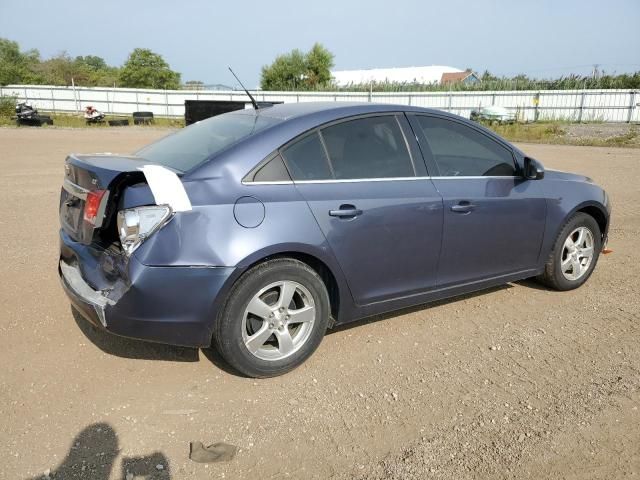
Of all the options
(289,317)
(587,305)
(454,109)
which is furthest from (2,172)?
(454,109)

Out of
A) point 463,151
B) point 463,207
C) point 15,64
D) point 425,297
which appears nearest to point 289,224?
point 425,297

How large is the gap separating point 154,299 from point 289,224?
2.85ft

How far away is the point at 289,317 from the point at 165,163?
1261mm

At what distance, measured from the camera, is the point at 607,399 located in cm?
315

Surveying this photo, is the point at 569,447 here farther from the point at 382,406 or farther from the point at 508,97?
the point at 508,97

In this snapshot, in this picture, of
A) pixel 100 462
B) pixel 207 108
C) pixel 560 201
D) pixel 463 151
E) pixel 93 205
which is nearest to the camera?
pixel 100 462

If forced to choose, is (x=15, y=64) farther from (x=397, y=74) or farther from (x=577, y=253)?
(x=577, y=253)

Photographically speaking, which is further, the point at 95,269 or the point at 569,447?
the point at 95,269

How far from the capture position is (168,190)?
9.62 feet

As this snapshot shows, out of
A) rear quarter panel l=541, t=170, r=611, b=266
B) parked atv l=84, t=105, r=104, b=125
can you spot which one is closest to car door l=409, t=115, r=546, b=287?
rear quarter panel l=541, t=170, r=611, b=266

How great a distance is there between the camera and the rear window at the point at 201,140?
3365 millimetres

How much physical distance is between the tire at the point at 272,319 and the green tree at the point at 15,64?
6544 cm

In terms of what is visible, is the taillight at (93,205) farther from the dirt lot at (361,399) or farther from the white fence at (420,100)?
the white fence at (420,100)

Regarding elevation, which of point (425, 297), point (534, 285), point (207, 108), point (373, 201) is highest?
point (207, 108)
